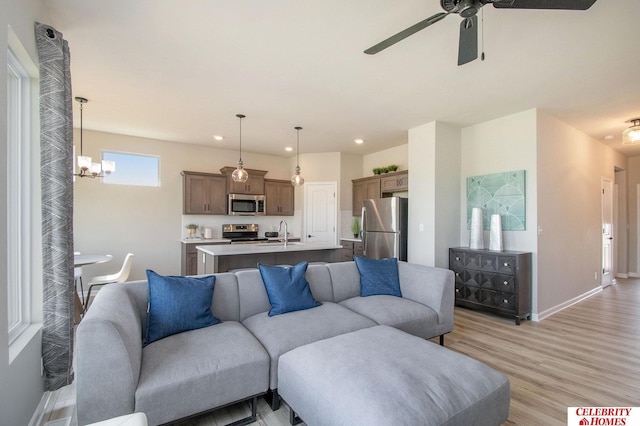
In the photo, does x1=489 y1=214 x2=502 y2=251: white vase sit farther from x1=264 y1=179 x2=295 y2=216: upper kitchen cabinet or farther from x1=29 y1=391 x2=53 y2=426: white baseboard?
x1=29 y1=391 x2=53 y2=426: white baseboard

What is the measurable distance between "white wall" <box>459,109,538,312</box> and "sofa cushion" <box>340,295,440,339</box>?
6.98ft

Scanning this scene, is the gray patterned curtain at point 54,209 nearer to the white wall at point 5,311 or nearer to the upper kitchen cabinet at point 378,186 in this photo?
the white wall at point 5,311

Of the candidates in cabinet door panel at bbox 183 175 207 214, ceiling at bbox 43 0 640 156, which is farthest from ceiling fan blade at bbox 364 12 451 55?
cabinet door panel at bbox 183 175 207 214

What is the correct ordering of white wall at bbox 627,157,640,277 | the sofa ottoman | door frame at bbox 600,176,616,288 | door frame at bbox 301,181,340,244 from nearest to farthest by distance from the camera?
the sofa ottoman
door frame at bbox 600,176,616,288
door frame at bbox 301,181,340,244
white wall at bbox 627,157,640,277

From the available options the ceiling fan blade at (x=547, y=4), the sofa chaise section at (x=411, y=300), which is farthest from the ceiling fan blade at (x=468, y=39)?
the sofa chaise section at (x=411, y=300)

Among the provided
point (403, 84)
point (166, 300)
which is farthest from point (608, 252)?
point (166, 300)

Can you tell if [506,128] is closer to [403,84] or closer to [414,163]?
[414,163]

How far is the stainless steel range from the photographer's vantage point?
617 cm

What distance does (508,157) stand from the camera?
4.16m

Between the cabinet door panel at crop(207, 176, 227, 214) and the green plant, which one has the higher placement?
the cabinet door panel at crop(207, 176, 227, 214)

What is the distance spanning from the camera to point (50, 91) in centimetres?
197

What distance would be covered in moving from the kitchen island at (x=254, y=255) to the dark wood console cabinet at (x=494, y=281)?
188 cm

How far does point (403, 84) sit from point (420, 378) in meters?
2.87

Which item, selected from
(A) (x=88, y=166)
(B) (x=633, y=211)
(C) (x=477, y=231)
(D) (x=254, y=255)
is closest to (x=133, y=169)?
(A) (x=88, y=166)
